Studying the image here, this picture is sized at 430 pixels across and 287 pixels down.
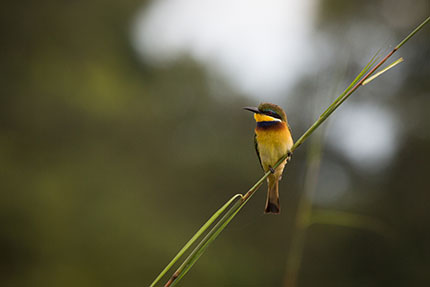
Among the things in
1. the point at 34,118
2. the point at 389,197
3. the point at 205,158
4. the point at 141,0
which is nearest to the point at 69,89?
the point at 34,118

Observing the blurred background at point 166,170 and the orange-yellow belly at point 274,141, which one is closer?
the orange-yellow belly at point 274,141

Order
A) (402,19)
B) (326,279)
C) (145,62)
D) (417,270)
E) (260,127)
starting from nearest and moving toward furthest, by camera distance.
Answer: (260,127)
(402,19)
(417,270)
(326,279)
(145,62)

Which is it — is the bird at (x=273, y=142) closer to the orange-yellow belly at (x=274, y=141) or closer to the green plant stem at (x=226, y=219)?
the orange-yellow belly at (x=274, y=141)

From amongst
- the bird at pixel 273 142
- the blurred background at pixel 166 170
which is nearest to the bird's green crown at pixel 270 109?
the bird at pixel 273 142

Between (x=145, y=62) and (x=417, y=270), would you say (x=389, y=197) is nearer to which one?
(x=417, y=270)

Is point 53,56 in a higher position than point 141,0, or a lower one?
lower

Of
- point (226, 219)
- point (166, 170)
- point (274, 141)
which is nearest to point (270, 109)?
point (274, 141)

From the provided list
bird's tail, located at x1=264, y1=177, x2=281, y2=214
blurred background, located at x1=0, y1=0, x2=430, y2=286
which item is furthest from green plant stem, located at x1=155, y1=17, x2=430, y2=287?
blurred background, located at x1=0, y1=0, x2=430, y2=286

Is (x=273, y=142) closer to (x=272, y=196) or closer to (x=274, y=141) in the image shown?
(x=274, y=141)

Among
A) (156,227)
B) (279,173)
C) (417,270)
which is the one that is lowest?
(417,270)

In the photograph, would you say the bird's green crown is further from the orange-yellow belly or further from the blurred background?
the blurred background

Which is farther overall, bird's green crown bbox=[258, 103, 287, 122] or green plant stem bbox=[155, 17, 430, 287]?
bird's green crown bbox=[258, 103, 287, 122]

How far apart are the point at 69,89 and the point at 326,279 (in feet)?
13.6

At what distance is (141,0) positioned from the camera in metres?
7.27
